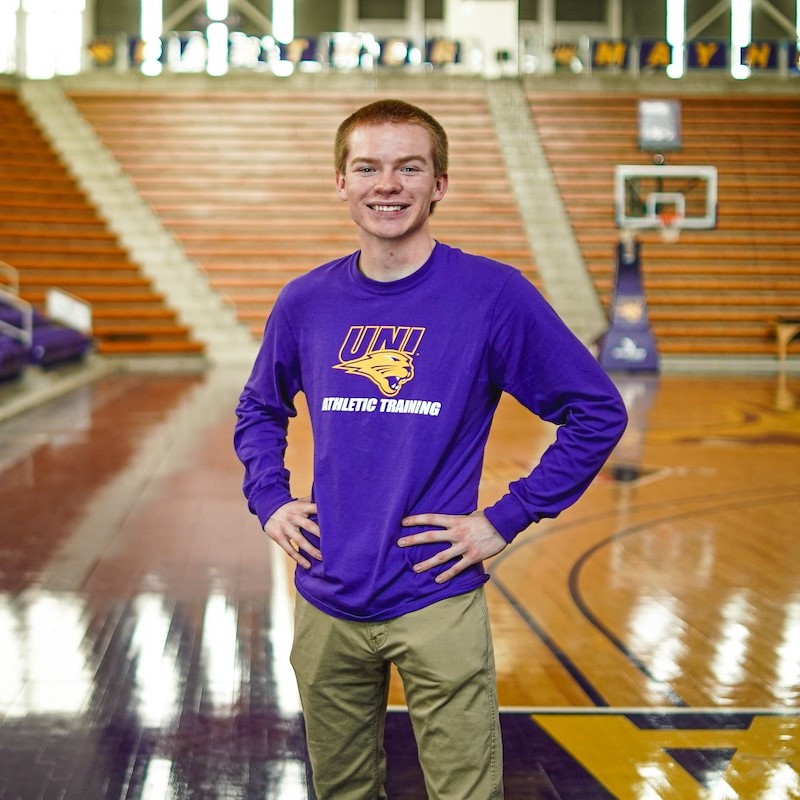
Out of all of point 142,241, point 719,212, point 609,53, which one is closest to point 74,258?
point 142,241

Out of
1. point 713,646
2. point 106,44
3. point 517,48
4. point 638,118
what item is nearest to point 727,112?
point 638,118

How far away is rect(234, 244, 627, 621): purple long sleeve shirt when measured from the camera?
1785 mm

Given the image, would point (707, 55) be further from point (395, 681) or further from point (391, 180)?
point (391, 180)

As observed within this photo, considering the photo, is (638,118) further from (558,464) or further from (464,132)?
(558,464)

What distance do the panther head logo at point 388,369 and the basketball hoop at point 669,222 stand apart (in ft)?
47.9

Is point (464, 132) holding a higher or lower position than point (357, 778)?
higher

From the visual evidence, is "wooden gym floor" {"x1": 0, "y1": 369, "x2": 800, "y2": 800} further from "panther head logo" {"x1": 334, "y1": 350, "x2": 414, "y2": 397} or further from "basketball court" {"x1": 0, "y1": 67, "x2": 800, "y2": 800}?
"panther head logo" {"x1": 334, "y1": 350, "x2": 414, "y2": 397}

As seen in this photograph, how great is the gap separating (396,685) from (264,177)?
1456 centimetres

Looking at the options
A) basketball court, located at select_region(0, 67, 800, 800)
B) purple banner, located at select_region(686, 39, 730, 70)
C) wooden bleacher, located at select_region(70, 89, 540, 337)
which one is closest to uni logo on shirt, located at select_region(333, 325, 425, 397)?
Result: basketball court, located at select_region(0, 67, 800, 800)

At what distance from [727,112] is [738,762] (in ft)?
56.6

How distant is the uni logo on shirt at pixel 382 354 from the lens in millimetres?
1791

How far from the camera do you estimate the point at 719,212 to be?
54.9 feet

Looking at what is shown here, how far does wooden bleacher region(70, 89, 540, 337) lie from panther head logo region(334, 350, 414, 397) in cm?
1315

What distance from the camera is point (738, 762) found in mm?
2805
